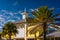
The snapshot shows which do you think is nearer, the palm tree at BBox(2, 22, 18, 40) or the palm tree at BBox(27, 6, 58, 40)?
the palm tree at BBox(27, 6, 58, 40)

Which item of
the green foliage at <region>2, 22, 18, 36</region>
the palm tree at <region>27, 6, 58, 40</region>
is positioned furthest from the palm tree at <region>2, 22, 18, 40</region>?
the palm tree at <region>27, 6, 58, 40</region>

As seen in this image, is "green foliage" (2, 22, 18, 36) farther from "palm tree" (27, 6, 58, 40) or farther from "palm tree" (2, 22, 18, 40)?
"palm tree" (27, 6, 58, 40)

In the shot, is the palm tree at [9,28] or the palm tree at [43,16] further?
the palm tree at [9,28]

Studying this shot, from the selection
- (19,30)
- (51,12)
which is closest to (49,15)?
(51,12)

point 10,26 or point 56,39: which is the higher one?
point 10,26

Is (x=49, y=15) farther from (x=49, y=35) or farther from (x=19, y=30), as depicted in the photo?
(x=19, y=30)

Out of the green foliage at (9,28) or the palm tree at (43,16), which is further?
the green foliage at (9,28)

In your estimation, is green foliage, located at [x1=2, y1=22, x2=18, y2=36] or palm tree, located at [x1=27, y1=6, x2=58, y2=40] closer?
palm tree, located at [x1=27, y1=6, x2=58, y2=40]

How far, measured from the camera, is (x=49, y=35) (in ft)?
185

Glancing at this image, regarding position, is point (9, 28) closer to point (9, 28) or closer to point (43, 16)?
point (9, 28)

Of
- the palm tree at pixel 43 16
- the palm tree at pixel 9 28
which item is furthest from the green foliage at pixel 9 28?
the palm tree at pixel 43 16

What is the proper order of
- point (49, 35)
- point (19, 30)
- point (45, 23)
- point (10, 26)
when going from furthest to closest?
point (19, 30)
point (10, 26)
point (49, 35)
point (45, 23)

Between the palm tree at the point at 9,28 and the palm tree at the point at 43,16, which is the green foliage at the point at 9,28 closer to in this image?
the palm tree at the point at 9,28

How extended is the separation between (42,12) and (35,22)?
2276mm
